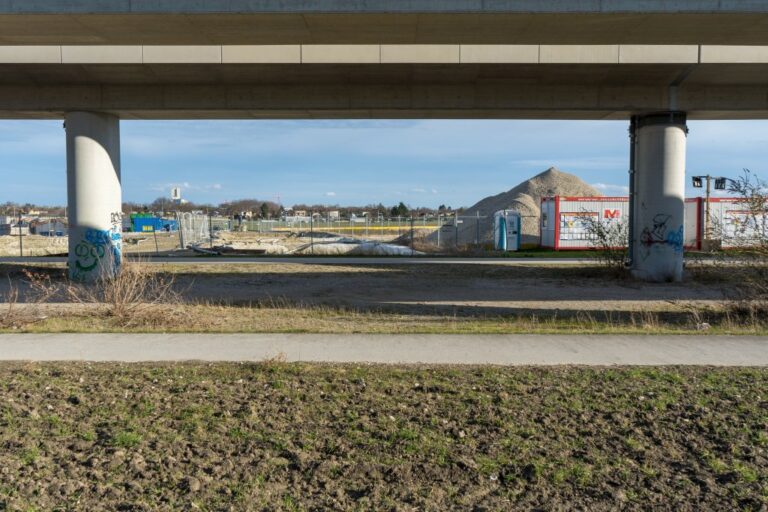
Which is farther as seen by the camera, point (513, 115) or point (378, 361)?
point (513, 115)

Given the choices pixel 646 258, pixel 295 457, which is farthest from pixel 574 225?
pixel 295 457

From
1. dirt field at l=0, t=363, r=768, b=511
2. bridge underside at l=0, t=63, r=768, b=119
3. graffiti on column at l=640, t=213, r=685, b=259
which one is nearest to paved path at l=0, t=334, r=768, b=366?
dirt field at l=0, t=363, r=768, b=511

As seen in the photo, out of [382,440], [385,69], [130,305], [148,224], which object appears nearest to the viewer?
[382,440]

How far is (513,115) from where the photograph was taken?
2003 centimetres

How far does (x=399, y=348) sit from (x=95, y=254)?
13411 millimetres

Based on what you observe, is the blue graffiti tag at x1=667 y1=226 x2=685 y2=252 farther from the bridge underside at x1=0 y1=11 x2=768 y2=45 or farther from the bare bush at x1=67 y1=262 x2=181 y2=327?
the bare bush at x1=67 y1=262 x2=181 y2=327

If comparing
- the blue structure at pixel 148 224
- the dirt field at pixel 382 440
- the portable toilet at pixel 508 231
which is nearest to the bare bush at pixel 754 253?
the dirt field at pixel 382 440

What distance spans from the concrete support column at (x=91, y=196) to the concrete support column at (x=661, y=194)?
50.3ft

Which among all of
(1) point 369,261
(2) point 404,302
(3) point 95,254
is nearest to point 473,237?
(1) point 369,261

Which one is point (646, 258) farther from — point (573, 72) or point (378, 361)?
point (378, 361)

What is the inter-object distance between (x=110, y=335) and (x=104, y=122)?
11.4 meters

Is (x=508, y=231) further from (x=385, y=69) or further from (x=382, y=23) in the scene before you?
(x=382, y=23)

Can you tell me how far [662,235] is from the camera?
19094mm

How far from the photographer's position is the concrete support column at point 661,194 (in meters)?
18.9
